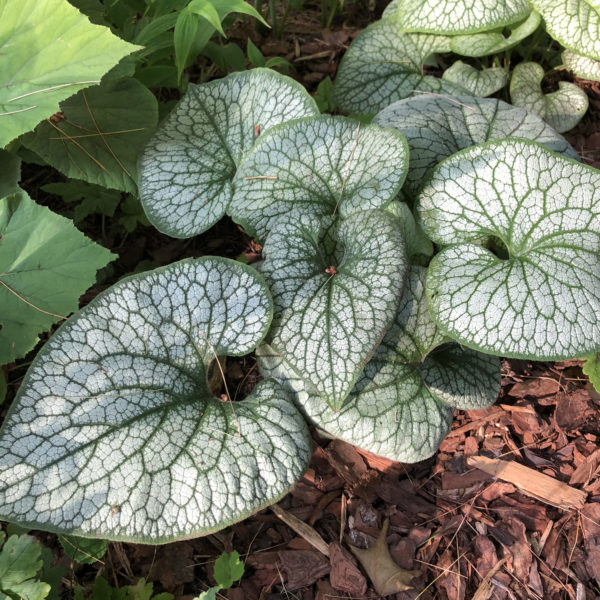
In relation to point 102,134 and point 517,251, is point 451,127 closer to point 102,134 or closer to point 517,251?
point 517,251

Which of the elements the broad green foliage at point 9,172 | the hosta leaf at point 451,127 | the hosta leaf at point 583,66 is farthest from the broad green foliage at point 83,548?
the hosta leaf at point 583,66

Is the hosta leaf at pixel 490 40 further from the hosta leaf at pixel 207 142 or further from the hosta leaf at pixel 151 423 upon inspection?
the hosta leaf at pixel 151 423

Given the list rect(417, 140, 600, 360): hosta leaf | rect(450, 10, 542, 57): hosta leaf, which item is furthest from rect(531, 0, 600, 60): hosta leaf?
rect(417, 140, 600, 360): hosta leaf

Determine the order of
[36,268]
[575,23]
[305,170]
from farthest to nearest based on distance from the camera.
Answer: [575,23] → [305,170] → [36,268]

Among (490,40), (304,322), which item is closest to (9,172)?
(304,322)

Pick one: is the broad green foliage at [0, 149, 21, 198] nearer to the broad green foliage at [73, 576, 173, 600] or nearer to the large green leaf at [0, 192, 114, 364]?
the large green leaf at [0, 192, 114, 364]

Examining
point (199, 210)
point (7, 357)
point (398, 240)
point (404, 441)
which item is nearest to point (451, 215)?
point (398, 240)
